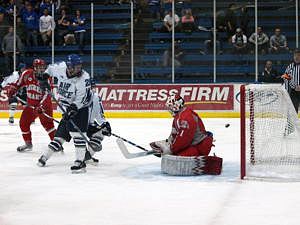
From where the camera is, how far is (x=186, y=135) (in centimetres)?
581

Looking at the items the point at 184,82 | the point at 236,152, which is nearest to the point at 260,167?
the point at 236,152

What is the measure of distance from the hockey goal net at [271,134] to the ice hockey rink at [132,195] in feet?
0.83

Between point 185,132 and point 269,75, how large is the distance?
715 centimetres

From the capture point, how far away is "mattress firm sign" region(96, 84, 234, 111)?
42.4 feet

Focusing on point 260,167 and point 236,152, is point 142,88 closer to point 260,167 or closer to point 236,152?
point 236,152

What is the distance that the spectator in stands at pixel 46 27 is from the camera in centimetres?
1384

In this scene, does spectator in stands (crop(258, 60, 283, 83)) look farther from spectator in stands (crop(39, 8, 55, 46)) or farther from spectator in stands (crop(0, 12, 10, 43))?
spectator in stands (crop(0, 12, 10, 43))

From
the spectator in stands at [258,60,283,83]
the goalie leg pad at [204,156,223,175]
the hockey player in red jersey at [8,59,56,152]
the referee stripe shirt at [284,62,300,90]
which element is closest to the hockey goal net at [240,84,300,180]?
the goalie leg pad at [204,156,223,175]

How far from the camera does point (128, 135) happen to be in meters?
9.66

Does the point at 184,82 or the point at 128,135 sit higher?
the point at 184,82

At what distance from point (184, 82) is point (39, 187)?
813 centimetres

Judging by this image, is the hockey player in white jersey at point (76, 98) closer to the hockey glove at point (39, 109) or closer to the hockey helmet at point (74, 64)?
the hockey helmet at point (74, 64)

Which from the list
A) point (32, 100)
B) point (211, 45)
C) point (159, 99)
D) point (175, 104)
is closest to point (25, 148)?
point (32, 100)

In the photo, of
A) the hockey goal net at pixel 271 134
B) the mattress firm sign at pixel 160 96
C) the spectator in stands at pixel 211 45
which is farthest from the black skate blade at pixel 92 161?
the spectator in stands at pixel 211 45
